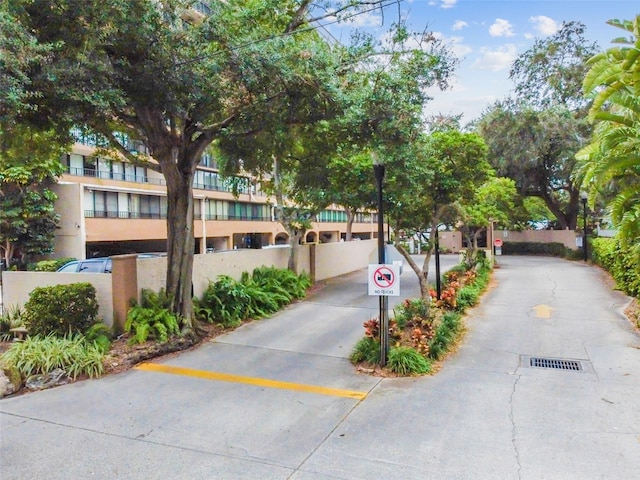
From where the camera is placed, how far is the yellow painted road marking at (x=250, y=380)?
626 centimetres

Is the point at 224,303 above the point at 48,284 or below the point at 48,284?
below

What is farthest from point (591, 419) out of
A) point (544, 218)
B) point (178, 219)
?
point (544, 218)

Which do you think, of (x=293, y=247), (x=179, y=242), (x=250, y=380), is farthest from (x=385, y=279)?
(x=293, y=247)

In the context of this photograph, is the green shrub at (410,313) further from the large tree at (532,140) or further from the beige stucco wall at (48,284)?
the large tree at (532,140)

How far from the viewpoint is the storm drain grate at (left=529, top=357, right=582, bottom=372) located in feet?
24.0

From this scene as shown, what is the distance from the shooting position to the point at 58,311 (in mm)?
8117

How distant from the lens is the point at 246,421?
531 centimetres

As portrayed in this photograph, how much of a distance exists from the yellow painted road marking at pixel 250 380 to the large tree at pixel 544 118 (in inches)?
948

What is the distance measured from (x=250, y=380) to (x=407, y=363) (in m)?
2.43

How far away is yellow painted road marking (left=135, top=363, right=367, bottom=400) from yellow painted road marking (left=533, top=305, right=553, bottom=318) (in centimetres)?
695

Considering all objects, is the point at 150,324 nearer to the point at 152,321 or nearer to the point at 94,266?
the point at 152,321

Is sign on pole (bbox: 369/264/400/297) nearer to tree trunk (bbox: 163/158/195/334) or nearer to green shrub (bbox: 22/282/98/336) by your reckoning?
tree trunk (bbox: 163/158/195/334)

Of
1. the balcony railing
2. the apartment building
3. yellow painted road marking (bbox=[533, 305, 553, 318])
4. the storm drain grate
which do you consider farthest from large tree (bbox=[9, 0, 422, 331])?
the balcony railing

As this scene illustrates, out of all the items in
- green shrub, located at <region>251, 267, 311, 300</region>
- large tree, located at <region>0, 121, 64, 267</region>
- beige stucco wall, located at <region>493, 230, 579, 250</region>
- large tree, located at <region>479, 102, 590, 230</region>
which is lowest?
green shrub, located at <region>251, 267, 311, 300</region>
